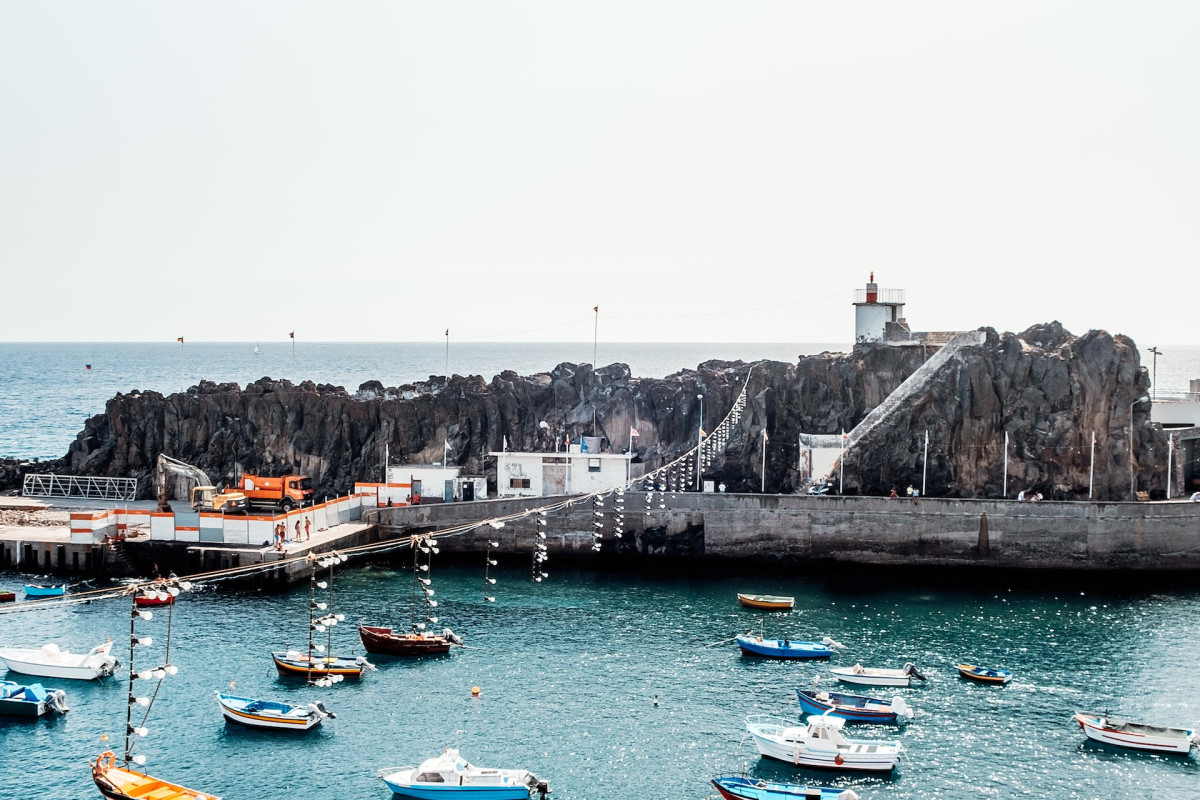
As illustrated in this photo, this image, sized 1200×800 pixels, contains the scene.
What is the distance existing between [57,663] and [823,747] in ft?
127

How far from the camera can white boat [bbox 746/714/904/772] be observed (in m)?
48.3

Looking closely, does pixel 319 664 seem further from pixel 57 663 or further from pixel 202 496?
pixel 202 496

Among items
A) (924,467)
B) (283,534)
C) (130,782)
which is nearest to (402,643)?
(130,782)

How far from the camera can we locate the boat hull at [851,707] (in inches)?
2120

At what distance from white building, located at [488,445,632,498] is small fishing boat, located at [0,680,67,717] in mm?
42871

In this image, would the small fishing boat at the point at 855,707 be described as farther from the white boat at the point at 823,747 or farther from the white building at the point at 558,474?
the white building at the point at 558,474

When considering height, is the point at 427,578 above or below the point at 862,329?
below

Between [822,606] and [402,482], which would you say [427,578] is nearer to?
[402,482]

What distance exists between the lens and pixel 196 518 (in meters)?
85.1

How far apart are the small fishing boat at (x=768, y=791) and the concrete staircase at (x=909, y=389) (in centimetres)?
4736

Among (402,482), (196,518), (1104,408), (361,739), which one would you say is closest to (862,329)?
(1104,408)

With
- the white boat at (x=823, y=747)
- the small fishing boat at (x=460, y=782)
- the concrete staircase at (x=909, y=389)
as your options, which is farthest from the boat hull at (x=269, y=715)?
the concrete staircase at (x=909, y=389)

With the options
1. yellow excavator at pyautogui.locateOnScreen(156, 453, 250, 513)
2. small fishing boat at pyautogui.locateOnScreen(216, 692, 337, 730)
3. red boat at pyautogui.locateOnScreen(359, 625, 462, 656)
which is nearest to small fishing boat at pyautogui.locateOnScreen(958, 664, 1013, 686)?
A: red boat at pyautogui.locateOnScreen(359, 625, 462, 656)

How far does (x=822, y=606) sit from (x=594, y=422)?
33.7 m
